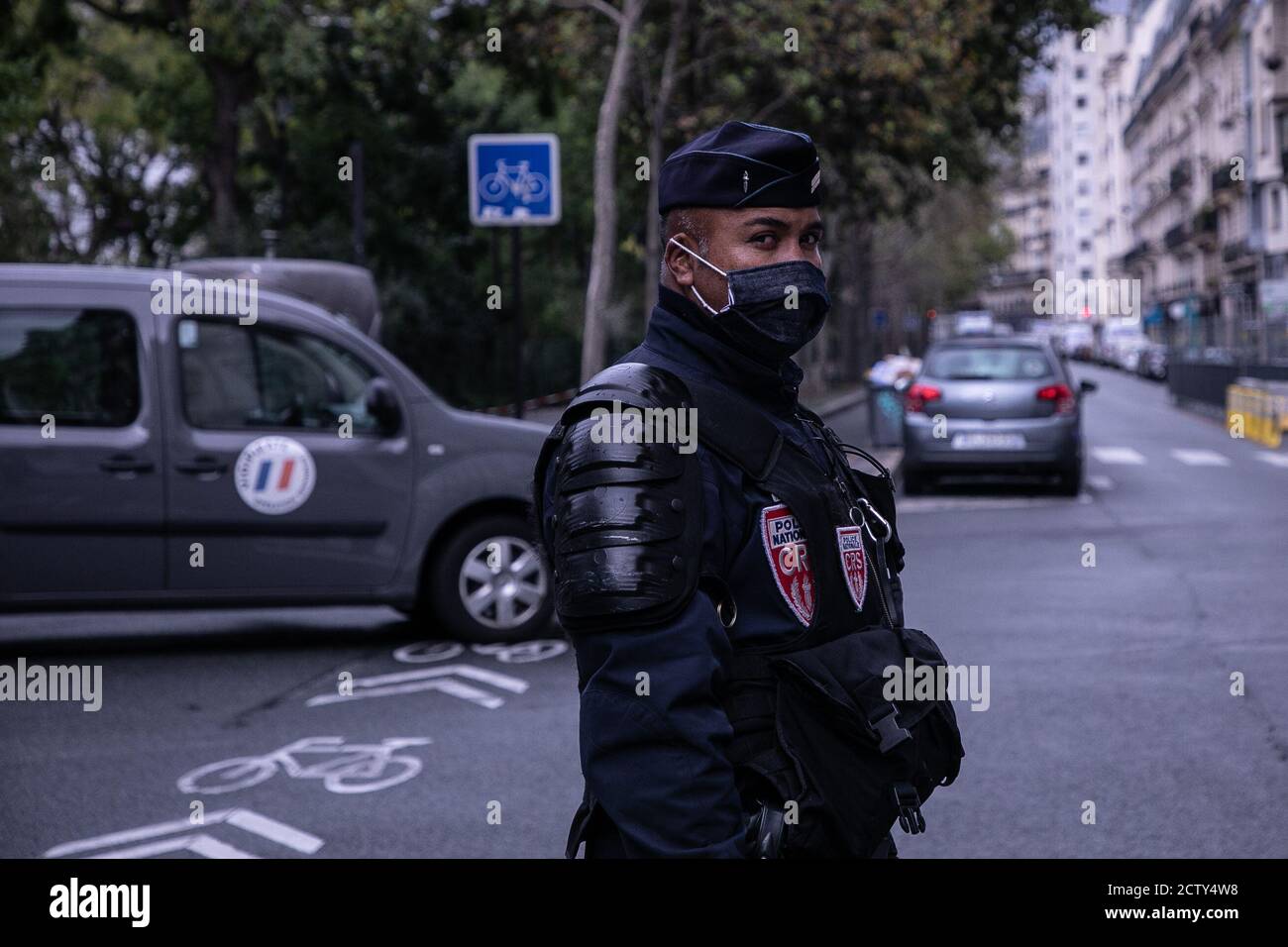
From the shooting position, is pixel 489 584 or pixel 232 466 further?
pixel 489 584

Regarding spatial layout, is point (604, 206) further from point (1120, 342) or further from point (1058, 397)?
point (1120, 342)

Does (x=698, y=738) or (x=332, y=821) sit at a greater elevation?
(x=698, y=738)

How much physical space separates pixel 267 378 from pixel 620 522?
7.21m

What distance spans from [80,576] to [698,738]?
7.25 metres

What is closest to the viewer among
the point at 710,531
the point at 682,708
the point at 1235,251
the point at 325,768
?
the point at 682,708

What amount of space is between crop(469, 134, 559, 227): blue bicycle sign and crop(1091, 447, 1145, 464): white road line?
513 inches

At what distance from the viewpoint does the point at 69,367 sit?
29.1 feet

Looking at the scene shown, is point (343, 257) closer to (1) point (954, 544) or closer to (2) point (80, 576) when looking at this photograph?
(1) point (954, 544)

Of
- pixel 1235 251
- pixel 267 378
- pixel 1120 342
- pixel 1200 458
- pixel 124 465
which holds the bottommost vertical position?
pixel 1200 458

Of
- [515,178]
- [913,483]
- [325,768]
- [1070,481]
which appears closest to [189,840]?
[325,768]

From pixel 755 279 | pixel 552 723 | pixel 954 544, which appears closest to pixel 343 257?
pixel 954 544

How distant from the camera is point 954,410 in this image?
17.2 metres

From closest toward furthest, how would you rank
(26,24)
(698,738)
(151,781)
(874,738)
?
(698,738)
(874,738)
(151,781)
(26,24)

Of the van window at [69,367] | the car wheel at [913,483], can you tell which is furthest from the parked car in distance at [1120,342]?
the van window at [69,367]
